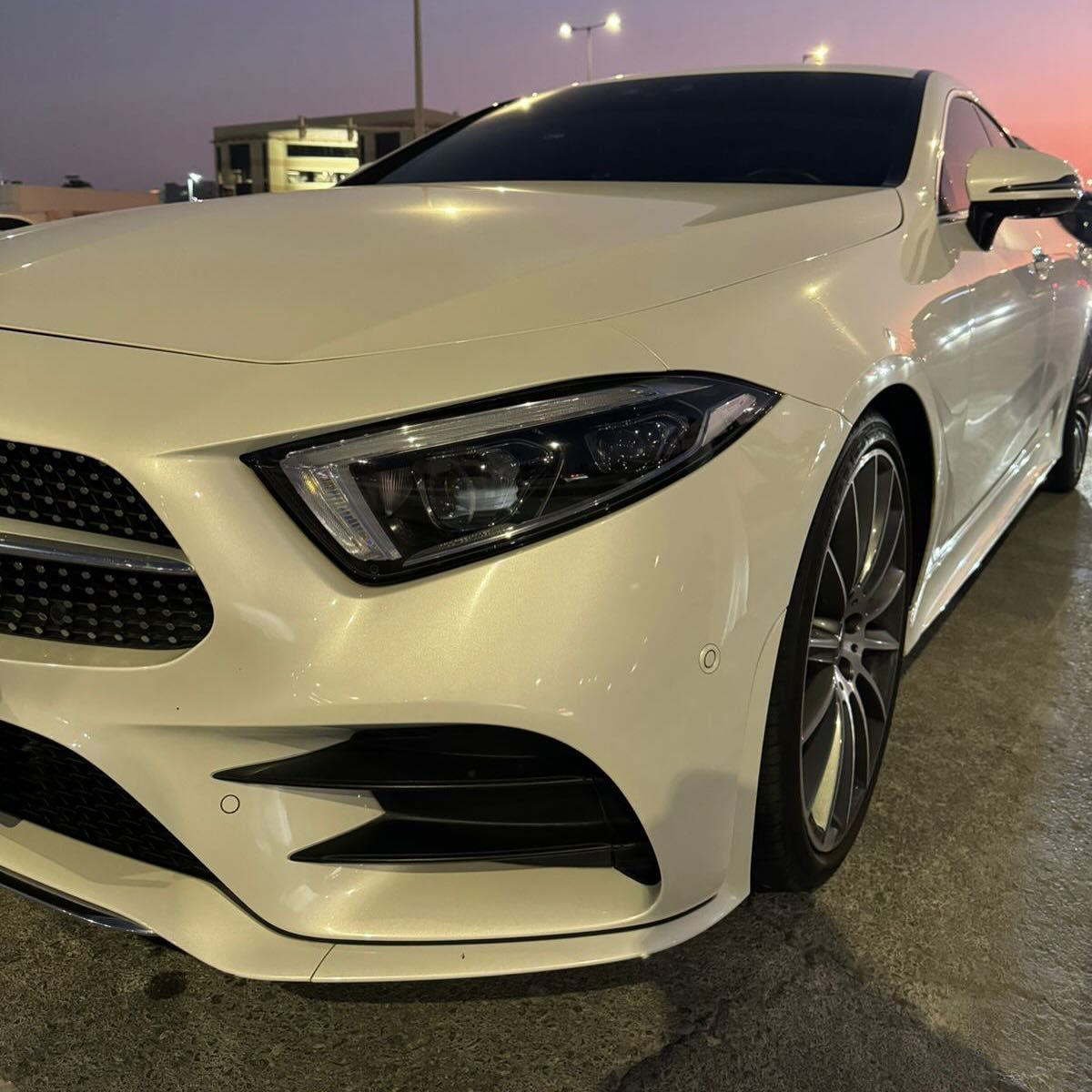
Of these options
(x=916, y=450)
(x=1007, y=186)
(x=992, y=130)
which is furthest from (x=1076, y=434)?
(x=916, y=450)

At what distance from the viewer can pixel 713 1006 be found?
1.43 meters

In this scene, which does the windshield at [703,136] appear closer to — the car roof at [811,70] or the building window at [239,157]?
the car roof at [811,70]

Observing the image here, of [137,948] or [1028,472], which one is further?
[1028,472]

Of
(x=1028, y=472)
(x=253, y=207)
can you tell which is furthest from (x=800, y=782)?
(x=1028, y=472)

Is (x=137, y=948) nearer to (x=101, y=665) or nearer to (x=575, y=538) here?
(x=101, y=665)

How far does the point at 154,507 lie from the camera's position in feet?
3.52

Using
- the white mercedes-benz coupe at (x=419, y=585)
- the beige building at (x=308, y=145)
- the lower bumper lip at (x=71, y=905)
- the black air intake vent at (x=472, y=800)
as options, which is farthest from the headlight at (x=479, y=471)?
the beige building at (x=308, y=145)

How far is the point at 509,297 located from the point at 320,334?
241mm

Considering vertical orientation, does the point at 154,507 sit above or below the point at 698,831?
above

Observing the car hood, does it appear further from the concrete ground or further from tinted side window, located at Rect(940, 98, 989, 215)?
the concrete ground

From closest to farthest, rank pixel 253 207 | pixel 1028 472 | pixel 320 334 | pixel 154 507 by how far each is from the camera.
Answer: pixel 154 507, pixel 320 334, pixel 253 207, pixel 1028 472

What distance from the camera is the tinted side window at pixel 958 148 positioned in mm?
2211

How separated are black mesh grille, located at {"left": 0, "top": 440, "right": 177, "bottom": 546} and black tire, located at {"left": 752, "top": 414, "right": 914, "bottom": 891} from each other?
79 cm

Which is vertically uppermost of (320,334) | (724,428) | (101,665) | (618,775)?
(320,334)
